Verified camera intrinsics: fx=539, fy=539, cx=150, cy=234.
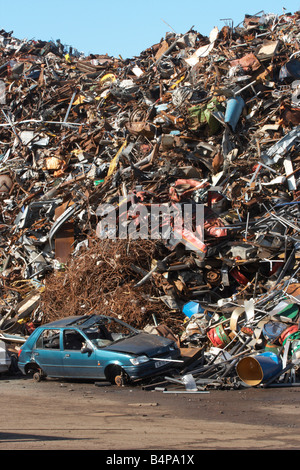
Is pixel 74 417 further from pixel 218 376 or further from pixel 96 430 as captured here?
pixel 218 376

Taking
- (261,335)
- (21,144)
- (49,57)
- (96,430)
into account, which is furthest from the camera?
(49,57)

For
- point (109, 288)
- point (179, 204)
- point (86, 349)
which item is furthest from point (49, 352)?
point (179, 204)

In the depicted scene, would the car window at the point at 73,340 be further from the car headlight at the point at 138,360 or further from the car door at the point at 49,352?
the car headlight at the point at 138,360

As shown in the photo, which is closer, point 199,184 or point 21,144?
point 199,184

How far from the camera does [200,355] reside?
1003 centimetres

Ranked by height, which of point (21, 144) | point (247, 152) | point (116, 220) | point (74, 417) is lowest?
point (74, 417)

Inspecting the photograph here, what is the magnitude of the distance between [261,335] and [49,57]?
704 inches

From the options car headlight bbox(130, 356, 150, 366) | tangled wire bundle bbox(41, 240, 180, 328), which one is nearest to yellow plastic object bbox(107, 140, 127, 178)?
tangled wire bundle bbox(41, 240, 180, 328)

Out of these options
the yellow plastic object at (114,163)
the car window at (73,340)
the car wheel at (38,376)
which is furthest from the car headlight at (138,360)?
the yellow plastic object at (114,163)

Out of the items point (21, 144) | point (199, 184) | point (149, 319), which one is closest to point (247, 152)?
point (199, 184)

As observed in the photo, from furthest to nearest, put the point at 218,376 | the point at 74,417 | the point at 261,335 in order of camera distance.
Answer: the point at 261,335 → the point at 218,376 → the point at 74,417

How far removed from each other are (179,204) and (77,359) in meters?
4.48

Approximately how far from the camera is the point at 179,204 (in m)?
12.3

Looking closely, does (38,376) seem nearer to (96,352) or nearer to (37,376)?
(37,376)
